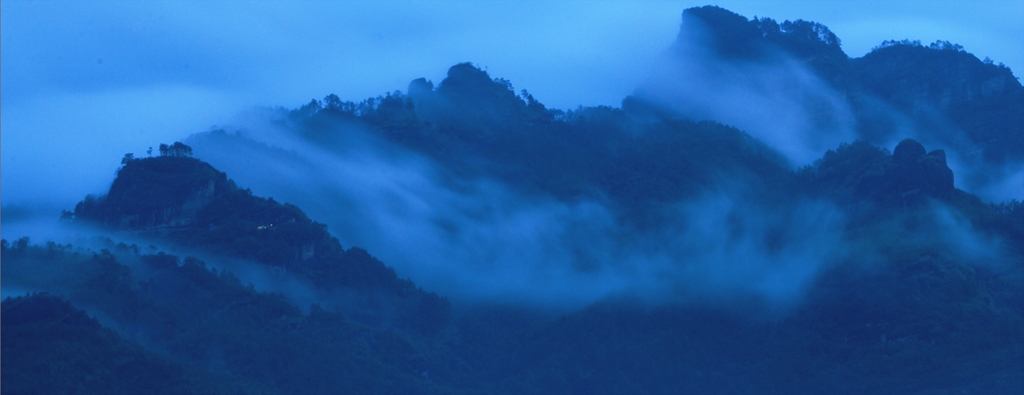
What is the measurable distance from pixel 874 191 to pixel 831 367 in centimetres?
859

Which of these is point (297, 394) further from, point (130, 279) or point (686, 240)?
point (686, 240)

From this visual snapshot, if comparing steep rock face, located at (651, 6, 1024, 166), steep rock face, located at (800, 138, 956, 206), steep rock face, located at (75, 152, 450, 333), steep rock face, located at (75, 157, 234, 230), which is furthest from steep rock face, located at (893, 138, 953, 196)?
steep rock face, located at (75, 157, 234, 230)

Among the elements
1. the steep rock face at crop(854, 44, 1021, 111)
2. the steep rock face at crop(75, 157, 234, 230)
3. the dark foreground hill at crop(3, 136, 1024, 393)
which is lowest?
the dark foreground hill at crop(3, 136, 1024, 393)

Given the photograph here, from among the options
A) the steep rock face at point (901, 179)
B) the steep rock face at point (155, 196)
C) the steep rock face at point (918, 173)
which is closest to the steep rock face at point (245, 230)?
the steep rock face at point (155, 196)

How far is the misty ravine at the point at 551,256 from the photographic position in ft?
141

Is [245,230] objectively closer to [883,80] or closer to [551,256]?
[551,256]

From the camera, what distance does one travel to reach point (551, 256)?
54.7m

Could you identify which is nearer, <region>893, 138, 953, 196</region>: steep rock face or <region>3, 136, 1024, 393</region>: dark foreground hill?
<region>3, 136, 1024, 393</region>: dark foreground hill

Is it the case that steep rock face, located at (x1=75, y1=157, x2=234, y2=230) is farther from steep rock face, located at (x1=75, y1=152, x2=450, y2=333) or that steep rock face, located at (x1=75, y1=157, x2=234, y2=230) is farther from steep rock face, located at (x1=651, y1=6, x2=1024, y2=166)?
steep rock face, located at (x1=651, y1=6, x2=1024, y2=166)

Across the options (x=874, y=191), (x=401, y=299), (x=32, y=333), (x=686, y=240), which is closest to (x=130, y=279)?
(x=32, y=333)

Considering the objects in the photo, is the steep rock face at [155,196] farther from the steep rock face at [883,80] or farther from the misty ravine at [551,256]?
the steep rock face at [883,80]

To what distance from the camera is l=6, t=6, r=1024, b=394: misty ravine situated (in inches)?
1693

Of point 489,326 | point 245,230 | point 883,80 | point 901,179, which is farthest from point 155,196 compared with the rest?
point 883,80

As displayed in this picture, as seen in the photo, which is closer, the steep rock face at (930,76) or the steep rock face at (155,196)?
the steep rock face at (155,196)
